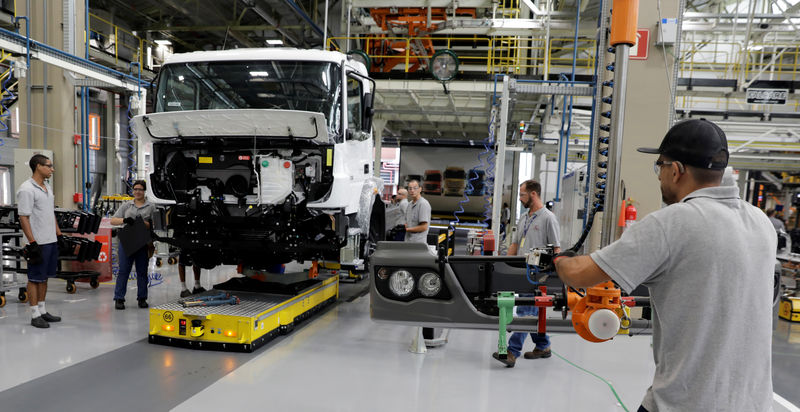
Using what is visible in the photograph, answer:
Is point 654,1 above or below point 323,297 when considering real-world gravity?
above

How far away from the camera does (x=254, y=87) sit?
5258 millimetres

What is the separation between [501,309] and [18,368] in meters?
4.24

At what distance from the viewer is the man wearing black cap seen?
4.43ft

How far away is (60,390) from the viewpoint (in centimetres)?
358

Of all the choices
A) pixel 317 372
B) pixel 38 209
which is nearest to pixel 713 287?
pixel 317 372

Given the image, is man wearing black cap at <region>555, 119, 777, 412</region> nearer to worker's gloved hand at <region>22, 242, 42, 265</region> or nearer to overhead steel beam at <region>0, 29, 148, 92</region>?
worker's gloved hand at <region>22, 242, 42, 265</region>

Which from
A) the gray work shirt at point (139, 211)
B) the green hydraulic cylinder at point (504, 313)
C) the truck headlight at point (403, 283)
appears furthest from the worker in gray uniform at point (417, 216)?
the green hydraulic cylinder at point (504, 313)

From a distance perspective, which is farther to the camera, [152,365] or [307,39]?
[307,39]

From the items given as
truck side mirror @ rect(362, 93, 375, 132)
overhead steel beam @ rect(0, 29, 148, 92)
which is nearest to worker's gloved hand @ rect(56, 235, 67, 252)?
overhead steel beam @ rect(0, 29, 148, 92)

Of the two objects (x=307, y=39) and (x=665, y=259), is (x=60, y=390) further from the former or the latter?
(x=307, y=39)

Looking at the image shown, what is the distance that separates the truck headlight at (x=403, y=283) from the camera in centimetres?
290

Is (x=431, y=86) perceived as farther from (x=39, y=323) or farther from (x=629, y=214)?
(x=39, y=323)

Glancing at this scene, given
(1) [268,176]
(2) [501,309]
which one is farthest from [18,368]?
(2) [501,309]

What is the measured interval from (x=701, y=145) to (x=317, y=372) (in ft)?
11.7
